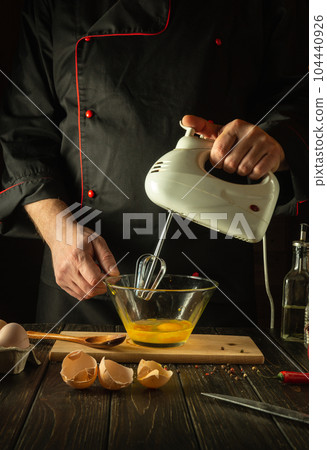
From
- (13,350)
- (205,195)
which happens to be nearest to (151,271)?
(205,195)

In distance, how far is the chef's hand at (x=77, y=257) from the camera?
99 centimetres

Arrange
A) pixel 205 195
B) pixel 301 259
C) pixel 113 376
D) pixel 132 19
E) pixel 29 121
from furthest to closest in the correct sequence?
pixel 29 121, pixel 132 19, pixel 301 259, pixel 205 195, pixel 113 376

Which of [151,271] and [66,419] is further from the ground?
[151,271]

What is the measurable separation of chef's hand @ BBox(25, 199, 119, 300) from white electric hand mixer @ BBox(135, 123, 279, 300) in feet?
0.45

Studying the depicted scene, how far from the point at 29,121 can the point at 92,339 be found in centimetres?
62

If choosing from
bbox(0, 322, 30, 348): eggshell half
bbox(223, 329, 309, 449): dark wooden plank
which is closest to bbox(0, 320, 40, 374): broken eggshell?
bbox(0, 322, 30, 348): eggshell half

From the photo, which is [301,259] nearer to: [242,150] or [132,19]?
[242,150]

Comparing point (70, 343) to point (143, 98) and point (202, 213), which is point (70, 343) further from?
point (143, 98)

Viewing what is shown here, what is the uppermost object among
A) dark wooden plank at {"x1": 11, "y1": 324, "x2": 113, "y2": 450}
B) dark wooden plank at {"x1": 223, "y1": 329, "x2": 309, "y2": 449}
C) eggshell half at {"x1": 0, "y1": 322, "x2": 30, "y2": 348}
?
eggshell half at {"x1": 0, "y1": 322, "x2": 30, "y2": 348}

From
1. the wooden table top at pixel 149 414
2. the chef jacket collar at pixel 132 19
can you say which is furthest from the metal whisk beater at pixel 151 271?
the chef jacket collar at pixel 132 19

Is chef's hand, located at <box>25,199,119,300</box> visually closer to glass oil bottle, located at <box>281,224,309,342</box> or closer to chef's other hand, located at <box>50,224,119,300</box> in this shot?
chef's other hand, located at <box>50,224,119,300</box>

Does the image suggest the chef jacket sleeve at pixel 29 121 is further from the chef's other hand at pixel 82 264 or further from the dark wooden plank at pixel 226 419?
the dark wooden plank at pixel 226 419

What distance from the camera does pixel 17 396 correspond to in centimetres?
67

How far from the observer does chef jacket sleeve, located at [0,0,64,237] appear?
3.91ft
